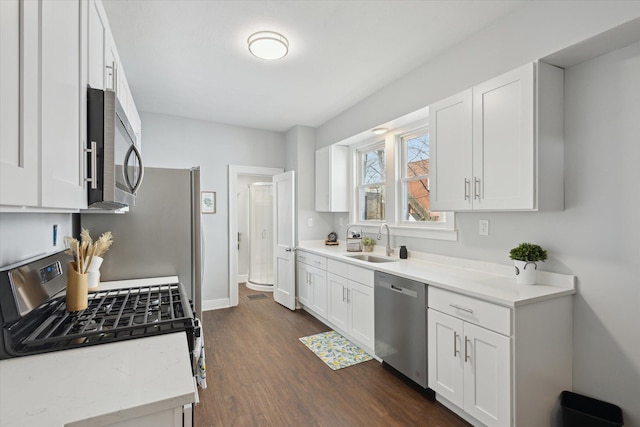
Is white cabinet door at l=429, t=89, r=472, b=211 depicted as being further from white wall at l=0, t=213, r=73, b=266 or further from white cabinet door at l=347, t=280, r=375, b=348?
white wall at l=0, t=213, r=73, b=266

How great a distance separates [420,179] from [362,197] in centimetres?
107

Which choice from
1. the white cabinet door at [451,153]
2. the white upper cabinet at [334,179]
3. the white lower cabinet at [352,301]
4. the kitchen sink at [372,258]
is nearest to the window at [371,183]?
the white upper cabinet at [334,179]

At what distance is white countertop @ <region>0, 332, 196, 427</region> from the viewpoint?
0.78 meters

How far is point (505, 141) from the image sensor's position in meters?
1.94

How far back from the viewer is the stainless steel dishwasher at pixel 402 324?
225cm

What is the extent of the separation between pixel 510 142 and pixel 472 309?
1.04 meters

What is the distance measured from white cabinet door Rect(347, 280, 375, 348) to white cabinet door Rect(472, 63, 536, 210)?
4.19 ft

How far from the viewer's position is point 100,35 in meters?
1.29

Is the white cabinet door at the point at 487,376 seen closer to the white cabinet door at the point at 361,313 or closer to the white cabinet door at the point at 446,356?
the white cabinet door at the point at 446,356

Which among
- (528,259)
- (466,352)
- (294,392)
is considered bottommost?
(294,392)

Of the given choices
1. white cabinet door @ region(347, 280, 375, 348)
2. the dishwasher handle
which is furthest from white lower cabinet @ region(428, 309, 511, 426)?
white cabinet door @ region(347, 280, 375, 348)

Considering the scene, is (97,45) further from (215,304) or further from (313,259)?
(215,304)

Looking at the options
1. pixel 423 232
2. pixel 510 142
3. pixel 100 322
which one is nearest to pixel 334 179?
pixel 423 232

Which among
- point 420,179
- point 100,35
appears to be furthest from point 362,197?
point 100,35
